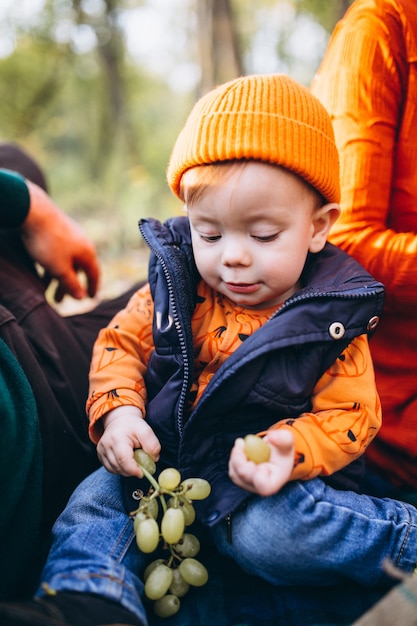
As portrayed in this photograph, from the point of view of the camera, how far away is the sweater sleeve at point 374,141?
1.45 meters

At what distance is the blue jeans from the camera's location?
1.12 meters

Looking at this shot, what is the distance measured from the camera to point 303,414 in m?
1.22

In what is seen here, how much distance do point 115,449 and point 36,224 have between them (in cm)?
90

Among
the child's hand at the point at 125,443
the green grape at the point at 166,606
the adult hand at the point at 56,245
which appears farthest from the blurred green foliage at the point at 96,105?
the green grape at the point at 166,606

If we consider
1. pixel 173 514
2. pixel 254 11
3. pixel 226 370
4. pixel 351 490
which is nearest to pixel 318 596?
pixel 351 490

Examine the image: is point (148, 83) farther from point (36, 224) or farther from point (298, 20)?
point (36, 224)

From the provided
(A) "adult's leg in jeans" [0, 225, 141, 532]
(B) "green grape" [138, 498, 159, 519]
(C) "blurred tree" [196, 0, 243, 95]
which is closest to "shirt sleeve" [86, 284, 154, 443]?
(A) "adult's leg in jeans" [0, 225, 141, 532]

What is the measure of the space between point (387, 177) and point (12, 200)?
1105 mm

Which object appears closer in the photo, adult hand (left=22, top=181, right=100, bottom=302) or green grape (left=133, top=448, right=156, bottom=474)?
green grape (left=133, top=448, right=156, bottom=474)

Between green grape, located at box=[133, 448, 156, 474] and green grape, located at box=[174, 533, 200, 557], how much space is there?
165mm

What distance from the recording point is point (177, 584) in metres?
1.18

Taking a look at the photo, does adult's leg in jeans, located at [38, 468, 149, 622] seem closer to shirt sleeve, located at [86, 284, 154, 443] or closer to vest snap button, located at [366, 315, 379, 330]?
shirt sleeve, located at [86, 284, 154, 443]

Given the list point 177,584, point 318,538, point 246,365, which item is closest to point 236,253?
point 246,365

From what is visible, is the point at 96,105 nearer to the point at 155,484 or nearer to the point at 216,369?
the point at 216,369
